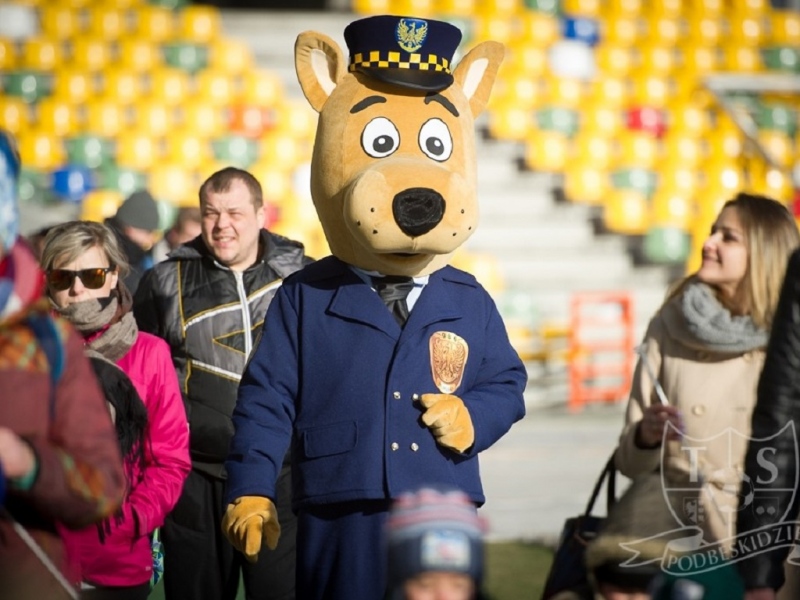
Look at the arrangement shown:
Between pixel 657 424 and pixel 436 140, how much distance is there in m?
1.01

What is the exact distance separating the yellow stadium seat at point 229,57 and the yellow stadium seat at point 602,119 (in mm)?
3782

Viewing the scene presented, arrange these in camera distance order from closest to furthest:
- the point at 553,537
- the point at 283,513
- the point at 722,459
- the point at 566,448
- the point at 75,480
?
the point at 75,480
the point at 722,459
the point at 283,513
the point at 553,537
the point at 566,448

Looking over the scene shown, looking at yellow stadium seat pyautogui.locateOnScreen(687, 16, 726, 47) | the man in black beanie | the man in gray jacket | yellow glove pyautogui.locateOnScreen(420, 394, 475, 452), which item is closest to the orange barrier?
yellow stadium seat pyautogui.locateOnScreen(687, 16, 726, 47)

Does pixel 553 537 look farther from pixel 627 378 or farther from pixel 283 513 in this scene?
pixel 627 378

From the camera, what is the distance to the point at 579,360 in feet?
42.2

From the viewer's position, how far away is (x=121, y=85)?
1481 centimetres

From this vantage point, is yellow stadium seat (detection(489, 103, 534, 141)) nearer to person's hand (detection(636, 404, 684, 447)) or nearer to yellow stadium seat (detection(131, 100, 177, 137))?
yellow stadium seat (detection(131, 100, 177, 137))

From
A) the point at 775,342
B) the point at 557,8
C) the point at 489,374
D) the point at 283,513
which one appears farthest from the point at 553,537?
the point at 557,8

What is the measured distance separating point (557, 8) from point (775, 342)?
46.3ft

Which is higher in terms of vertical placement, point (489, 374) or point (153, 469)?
point (489, 374)

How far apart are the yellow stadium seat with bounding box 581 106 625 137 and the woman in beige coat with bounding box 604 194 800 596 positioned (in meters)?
11.0

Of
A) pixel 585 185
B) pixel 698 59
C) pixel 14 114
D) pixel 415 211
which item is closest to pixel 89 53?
pixel 14 114

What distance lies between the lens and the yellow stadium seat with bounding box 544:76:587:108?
1548 cm

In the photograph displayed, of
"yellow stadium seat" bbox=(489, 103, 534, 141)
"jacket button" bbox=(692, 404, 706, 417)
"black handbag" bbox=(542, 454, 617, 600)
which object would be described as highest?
"yellow stadium seat" bbox=(489, 103, 534, 141)
